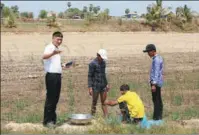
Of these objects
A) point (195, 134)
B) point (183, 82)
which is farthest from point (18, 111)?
point (183, 82)

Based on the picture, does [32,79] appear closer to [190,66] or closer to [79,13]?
[190,66]

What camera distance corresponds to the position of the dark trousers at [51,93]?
7.95 meters

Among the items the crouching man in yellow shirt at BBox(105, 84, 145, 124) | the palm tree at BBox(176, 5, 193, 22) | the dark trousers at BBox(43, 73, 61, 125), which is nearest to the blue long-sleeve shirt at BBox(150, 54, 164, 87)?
the crouching man in yellow shirt at BBox(105, 84, 145, 124)

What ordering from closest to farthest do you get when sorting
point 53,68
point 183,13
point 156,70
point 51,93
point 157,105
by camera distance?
point 53,68 < point 51,93 < point 156,70 < point 157,105 < point 183,13

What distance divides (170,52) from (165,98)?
42.5 feet

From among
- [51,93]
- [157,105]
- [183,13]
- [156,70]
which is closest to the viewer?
[51,93]

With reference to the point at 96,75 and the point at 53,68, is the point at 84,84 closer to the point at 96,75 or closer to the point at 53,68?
the point at 96,75

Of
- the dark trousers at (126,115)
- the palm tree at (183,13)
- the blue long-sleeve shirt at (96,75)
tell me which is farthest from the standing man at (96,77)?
the palm tree at (183,13)

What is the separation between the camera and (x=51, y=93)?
26.5 ft

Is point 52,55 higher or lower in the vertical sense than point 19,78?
higher

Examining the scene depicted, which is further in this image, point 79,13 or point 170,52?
point 79,13

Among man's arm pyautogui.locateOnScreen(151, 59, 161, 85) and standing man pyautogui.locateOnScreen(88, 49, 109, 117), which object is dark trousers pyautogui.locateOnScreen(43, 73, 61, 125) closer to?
standing man pyautogui.locateOnScreen(88, 49, 109, 117)

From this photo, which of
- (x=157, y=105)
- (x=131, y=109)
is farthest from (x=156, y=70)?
(x=131, y=109)

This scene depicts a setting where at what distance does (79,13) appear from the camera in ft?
142
